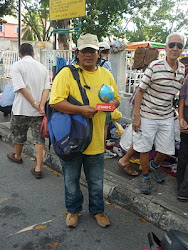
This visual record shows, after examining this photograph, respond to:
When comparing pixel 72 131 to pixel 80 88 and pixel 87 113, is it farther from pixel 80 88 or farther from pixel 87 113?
pixel 80 88

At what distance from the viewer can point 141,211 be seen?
9.48 feet

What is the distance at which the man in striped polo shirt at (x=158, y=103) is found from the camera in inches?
110

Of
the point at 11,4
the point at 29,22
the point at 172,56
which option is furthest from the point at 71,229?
the point at 29,22

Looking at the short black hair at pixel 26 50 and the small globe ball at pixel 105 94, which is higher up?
the short black hair at pixel 26 50

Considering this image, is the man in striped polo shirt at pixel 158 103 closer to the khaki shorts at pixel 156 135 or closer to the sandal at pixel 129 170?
the khaki shorts at pixel 156 135

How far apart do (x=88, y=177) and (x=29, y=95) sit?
5.38 ft

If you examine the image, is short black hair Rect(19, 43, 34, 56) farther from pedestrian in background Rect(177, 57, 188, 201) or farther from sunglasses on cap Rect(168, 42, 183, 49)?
pedestrian in background Rect(177, 57, 188, 201)

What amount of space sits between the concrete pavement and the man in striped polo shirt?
15cm

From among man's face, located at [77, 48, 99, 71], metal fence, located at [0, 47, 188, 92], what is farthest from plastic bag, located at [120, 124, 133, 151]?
man's face, located at [77, 48, 99, 71]

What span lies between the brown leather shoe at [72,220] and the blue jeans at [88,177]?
0.05 m

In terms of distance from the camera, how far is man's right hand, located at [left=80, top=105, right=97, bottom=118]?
2146 mm

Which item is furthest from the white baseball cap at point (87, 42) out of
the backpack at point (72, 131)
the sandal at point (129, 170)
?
the sandal at point (129, 170)

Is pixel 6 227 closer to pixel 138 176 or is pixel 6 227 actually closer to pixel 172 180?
pixel 138 176

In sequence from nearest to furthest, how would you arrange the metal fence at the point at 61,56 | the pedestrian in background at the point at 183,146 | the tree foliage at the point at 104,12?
the pedestrian in background at the point at 183,146 < the metal fence at the point at 61,56 < the tree foliage at the point at 104,12
